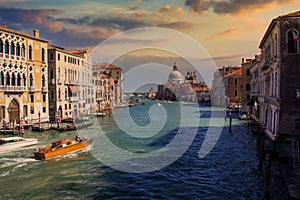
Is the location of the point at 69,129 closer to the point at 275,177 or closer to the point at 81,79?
the point at 81,79

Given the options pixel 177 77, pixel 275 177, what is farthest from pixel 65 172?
pixel 177 77

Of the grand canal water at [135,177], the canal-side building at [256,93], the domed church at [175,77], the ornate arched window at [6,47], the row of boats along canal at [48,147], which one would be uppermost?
the domed church at [175,77]

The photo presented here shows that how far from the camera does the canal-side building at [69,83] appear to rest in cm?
3425

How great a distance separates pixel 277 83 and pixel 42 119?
2428 centimetres

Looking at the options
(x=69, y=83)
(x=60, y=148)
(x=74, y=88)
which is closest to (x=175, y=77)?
(x=74, y=88)

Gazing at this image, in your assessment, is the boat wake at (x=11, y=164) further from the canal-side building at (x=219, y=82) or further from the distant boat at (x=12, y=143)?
the canal-side building at (x=219, y=82)

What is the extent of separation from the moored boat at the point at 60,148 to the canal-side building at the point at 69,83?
15887mm

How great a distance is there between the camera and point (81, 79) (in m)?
41.5

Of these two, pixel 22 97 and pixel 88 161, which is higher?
pixel 22 97

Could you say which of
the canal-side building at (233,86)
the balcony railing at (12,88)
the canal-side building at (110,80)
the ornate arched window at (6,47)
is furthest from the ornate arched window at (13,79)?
the canal-side building at (233,86)

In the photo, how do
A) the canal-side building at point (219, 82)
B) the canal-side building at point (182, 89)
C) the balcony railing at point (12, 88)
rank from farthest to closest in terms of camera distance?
1. the canal-side building at point (182, 89)
2. the canal-side building at point (219, 82)
3. the balcony railing at point (12, 88)

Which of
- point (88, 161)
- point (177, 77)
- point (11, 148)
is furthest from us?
point (177, 77)

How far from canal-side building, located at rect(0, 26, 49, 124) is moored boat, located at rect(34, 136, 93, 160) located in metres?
11.1

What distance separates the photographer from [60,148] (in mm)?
17609
